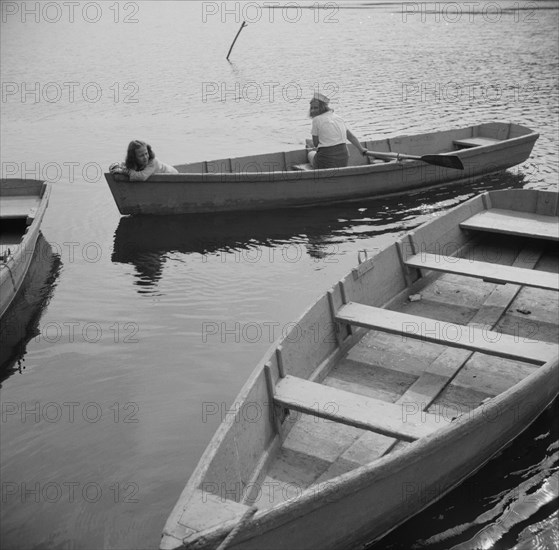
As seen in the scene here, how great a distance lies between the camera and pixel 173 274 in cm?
1174

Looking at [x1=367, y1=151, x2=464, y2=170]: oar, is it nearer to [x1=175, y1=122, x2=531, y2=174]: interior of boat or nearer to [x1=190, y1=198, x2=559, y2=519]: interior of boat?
[x1=175, y1=122, x2=531, y2=174]: interior of boat

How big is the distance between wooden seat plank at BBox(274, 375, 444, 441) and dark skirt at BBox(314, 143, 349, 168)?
7.66 meters

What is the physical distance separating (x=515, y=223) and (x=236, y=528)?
6.90m

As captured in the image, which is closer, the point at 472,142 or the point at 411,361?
the point at 411,361

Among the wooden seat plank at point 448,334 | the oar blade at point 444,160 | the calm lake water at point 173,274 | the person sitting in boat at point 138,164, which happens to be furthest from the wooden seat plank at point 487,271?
the person sitting in boat at point 138,164

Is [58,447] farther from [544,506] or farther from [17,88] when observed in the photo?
[17,88]

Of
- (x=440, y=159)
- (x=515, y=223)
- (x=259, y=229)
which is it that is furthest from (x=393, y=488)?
(x=440, y=159)

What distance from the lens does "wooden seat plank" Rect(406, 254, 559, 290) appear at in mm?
8719

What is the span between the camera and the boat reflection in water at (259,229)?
1270 centimetres

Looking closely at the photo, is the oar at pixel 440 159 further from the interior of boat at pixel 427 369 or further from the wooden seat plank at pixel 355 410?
the wooden seat plank at pixel 355 410

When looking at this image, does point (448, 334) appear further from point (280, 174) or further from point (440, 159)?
point (440, 159)

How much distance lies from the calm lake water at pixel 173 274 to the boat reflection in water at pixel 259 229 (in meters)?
0.04

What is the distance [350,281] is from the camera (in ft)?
26.7

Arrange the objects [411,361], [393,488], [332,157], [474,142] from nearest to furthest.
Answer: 1. [393,488]
2. [411,361]
3. [332,157]
4. [474,142]
